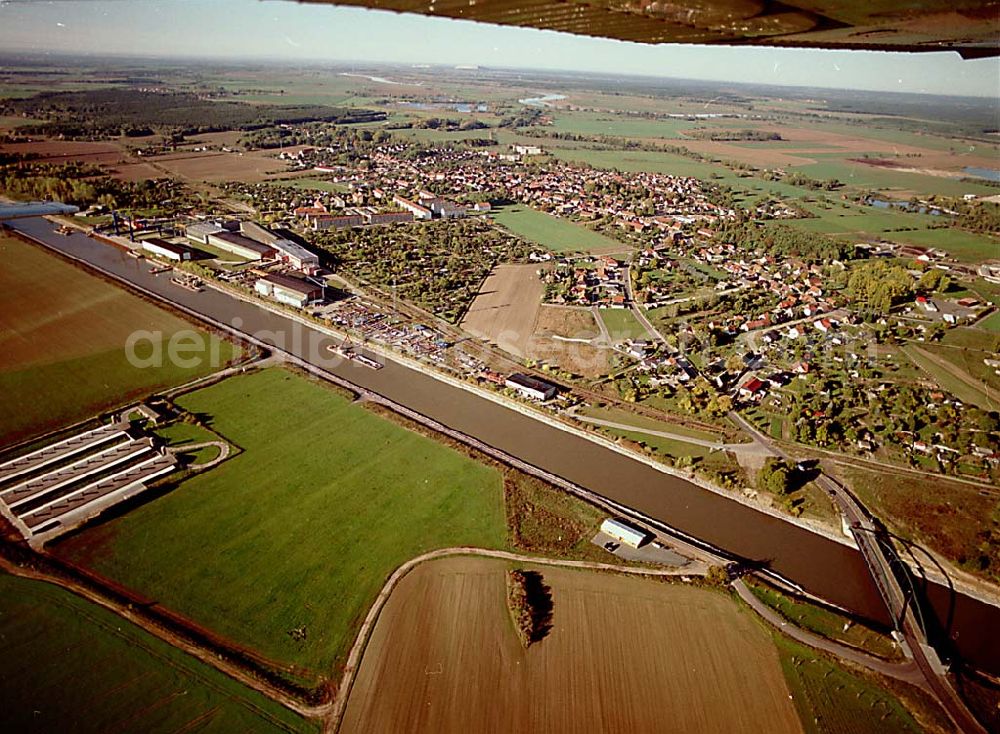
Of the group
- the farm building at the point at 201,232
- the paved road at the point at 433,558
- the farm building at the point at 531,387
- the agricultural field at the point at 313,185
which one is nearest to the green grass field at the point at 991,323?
the farm building at the point at 531,387

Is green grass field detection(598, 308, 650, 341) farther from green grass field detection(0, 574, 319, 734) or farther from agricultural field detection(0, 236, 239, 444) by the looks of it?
green grass field detection(0, 574, 319, 734)

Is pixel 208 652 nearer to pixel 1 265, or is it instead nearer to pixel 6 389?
pixel 6 389

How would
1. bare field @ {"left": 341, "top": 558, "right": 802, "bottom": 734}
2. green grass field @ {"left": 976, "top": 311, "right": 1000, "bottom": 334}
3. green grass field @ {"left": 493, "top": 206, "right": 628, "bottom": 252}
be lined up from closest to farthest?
bare field @ {"left": 341, "top": 558, "right": 802, "bottom": 734} → green grass field @ {"left": 976, "top": 311, "right": 1000, "bottom": 334} → green grass field @ {"left": 493, "top": 206, "right": 628, "bottom": 252}

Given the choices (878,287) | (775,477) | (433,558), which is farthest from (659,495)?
(878,287)

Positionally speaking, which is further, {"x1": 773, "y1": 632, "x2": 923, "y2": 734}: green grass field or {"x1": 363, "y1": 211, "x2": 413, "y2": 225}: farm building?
{"x1": 363, "y1": 211, "x2": 413, "y2": 225}: farm building

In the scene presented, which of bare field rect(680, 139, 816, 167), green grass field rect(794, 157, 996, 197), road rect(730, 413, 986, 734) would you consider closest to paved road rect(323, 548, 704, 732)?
road rect(730, 413, 986, 734)

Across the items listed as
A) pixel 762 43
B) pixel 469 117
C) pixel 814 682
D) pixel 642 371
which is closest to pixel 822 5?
pixel 762 43
